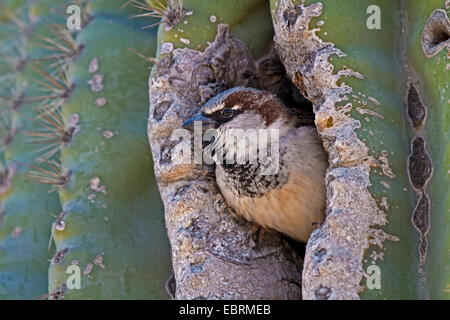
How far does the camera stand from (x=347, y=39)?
2258 millimetres

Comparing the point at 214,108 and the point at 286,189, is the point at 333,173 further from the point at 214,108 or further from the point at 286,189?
the point at 214,108

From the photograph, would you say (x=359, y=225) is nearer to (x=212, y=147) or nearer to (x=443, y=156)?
(x=443, y=156)

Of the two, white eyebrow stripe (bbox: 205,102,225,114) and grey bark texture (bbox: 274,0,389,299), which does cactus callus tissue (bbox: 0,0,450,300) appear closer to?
grey bark texture (bbox: 274,0,389,299)

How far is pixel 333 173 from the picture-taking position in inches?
80.1

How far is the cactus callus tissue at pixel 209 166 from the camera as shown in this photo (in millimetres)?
1919

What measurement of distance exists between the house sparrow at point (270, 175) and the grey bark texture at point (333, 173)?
26cm

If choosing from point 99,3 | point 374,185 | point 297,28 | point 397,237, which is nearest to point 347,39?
point 297,28

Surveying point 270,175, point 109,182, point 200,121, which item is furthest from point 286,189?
point 109,182

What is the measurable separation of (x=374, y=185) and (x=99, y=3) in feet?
6.29

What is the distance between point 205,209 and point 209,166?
0.78ft

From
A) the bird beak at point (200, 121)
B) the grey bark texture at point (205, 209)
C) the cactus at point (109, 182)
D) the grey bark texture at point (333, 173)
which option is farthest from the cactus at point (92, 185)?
the grey bark texture at point (333, 173)

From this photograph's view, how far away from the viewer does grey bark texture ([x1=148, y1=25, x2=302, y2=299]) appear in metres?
2.32
